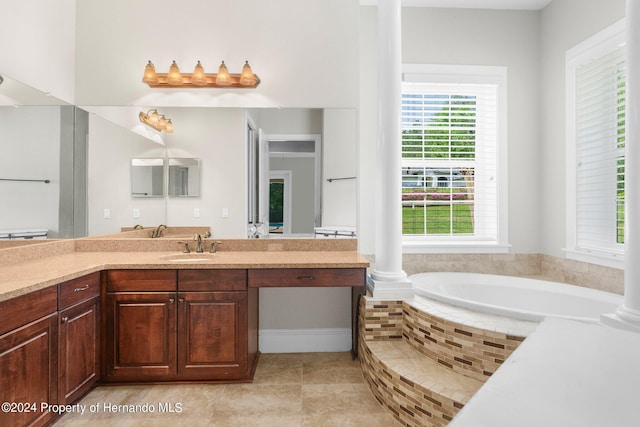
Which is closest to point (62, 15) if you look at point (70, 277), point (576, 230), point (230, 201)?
point (230, 201)

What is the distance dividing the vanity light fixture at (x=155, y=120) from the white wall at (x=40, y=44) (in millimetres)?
551

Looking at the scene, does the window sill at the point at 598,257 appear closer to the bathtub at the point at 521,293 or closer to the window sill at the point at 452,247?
the bathtub at the point at 521,293

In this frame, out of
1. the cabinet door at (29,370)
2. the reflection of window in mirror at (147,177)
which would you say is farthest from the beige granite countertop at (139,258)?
the reflection of window in mirror at (147,177)

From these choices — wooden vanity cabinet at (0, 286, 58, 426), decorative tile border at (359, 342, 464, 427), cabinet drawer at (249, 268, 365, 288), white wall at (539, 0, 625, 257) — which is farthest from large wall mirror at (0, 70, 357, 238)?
white wall at (539, 0, 625, 257)

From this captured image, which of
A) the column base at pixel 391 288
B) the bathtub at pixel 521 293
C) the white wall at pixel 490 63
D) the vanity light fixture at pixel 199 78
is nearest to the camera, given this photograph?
the column base at pixel 391 288

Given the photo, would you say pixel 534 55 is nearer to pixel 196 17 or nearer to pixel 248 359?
pixel 196 17

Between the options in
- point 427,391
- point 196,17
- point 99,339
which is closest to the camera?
point 427,391

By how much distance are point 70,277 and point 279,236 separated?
1378mm

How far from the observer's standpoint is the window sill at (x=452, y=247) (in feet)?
10.6

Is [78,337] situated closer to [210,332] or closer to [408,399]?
[210,332]

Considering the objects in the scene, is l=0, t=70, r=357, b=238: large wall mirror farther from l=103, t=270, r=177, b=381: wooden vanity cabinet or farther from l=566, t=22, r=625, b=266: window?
l=566, t=22, r=625, b=266: window

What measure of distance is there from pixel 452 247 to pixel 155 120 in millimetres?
2799

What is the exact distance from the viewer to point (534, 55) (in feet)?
10.7

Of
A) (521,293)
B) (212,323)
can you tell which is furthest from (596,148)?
(212,323)
